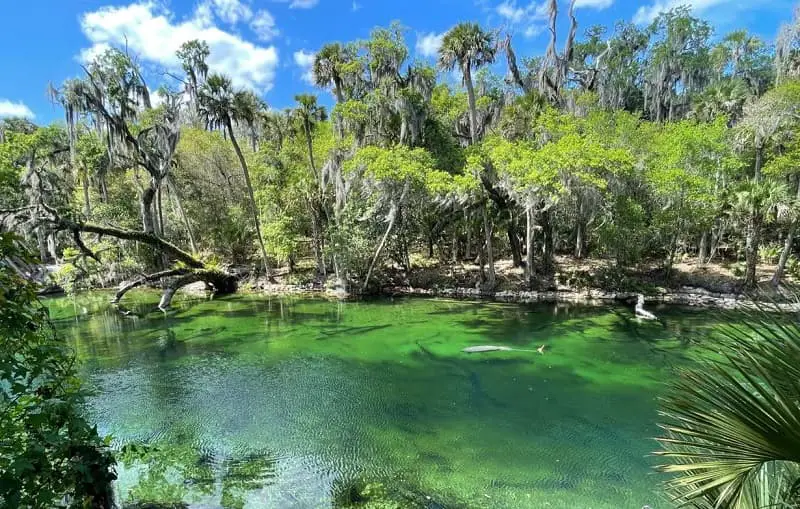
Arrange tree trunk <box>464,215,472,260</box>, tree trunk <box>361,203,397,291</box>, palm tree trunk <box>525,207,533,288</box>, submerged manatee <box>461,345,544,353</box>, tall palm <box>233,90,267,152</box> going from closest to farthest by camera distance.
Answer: submerged manatee <box>461,345,544,353</box> → tree trunk <box>361,203,397,291</box> → palm tree trunk <box>525,207,533,288</box> → tall palm <box>233,90,267,152</box> → tree trunk <box>464,215,472,260</box>

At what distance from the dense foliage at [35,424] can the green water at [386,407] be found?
3.36 ft

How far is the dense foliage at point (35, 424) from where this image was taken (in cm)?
244

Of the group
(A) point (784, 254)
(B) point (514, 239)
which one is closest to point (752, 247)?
(A) point (784, 254)

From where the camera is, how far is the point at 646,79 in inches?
1503

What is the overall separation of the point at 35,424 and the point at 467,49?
2028 cm

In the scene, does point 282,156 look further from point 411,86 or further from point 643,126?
point 643,126

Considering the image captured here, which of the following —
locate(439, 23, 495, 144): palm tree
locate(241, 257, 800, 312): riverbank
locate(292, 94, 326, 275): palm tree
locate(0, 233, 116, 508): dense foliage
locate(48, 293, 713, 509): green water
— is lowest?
locate(48, 293, 713, 509): green water

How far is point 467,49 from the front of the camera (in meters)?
19.2

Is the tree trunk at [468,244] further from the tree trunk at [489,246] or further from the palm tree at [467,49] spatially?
the palm tree at [467,49]

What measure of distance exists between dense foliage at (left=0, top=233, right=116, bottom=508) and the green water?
1.02 m

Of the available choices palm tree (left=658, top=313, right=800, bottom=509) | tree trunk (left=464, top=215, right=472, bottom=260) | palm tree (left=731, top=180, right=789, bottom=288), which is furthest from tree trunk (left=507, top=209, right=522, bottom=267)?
palm tree (left=658, top=313, right=800, bottom=509)

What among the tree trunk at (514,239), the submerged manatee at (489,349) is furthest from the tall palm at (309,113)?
the submerged manatee at (489,349)

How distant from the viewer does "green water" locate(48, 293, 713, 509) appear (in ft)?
19.2

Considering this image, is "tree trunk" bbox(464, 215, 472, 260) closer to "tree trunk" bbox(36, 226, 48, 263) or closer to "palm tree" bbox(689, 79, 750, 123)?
"palm tree" bbox(689, 79, 750, 123)
